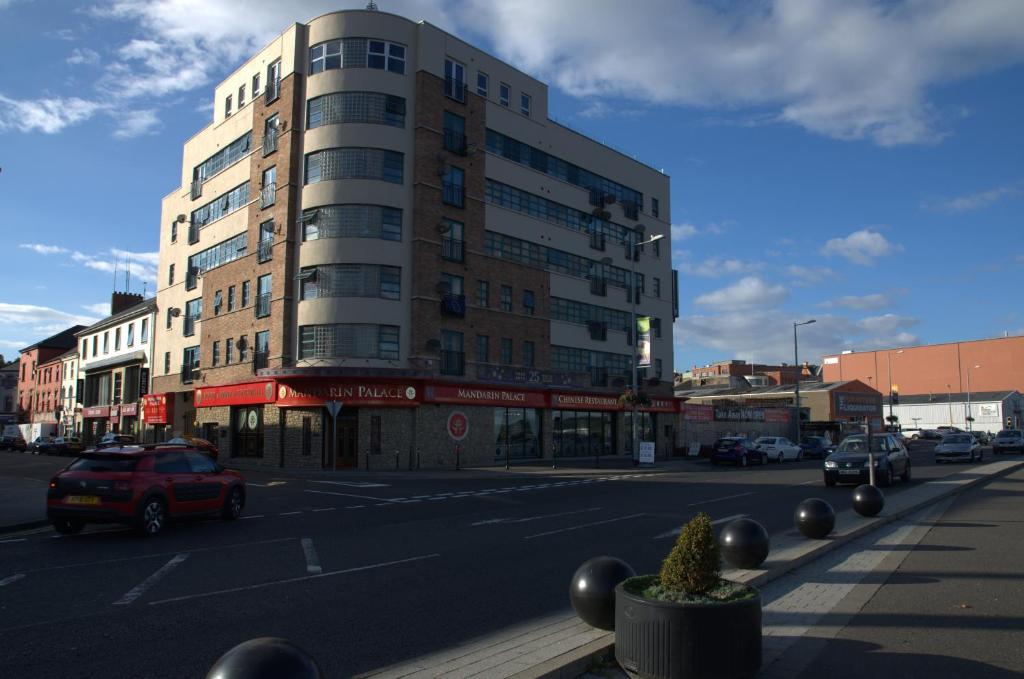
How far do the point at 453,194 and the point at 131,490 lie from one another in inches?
1043

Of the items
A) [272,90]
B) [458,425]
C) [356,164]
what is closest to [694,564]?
[458,425]

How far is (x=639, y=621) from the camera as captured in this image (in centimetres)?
495

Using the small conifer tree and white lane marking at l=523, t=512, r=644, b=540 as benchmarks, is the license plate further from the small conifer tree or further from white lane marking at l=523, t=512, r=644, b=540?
the small conifer tree

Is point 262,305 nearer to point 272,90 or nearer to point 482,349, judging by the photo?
point 272,90

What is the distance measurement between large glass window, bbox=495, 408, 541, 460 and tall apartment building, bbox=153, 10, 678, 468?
3.7 inches

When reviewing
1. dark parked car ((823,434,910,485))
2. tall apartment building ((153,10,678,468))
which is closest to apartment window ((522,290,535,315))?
tall apartment building ((153,10,678,468))

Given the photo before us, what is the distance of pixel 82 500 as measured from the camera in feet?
39.3

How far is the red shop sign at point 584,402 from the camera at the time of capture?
4000 cm

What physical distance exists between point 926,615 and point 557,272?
3592 cm

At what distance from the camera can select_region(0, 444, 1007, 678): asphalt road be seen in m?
6.07

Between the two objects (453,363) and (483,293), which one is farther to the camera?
(483,293)

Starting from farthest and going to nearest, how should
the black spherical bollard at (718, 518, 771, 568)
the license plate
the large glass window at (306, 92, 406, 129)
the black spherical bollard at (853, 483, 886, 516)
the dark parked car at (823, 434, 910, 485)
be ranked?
the large glass window at (306, 92, 406, 129)
the dark parked car at (823, 434, 910, 485)
the black spherical bollard at (853, 483, 886, 516)
the license plate
the black spherical bollard at (718, 518, 771, 568)

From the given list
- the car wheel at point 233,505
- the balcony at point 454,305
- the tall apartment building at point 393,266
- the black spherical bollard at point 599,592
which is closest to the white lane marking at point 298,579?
the black spherical bollard at point 599,592

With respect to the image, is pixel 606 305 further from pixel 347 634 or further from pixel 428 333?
pixel 347 634
